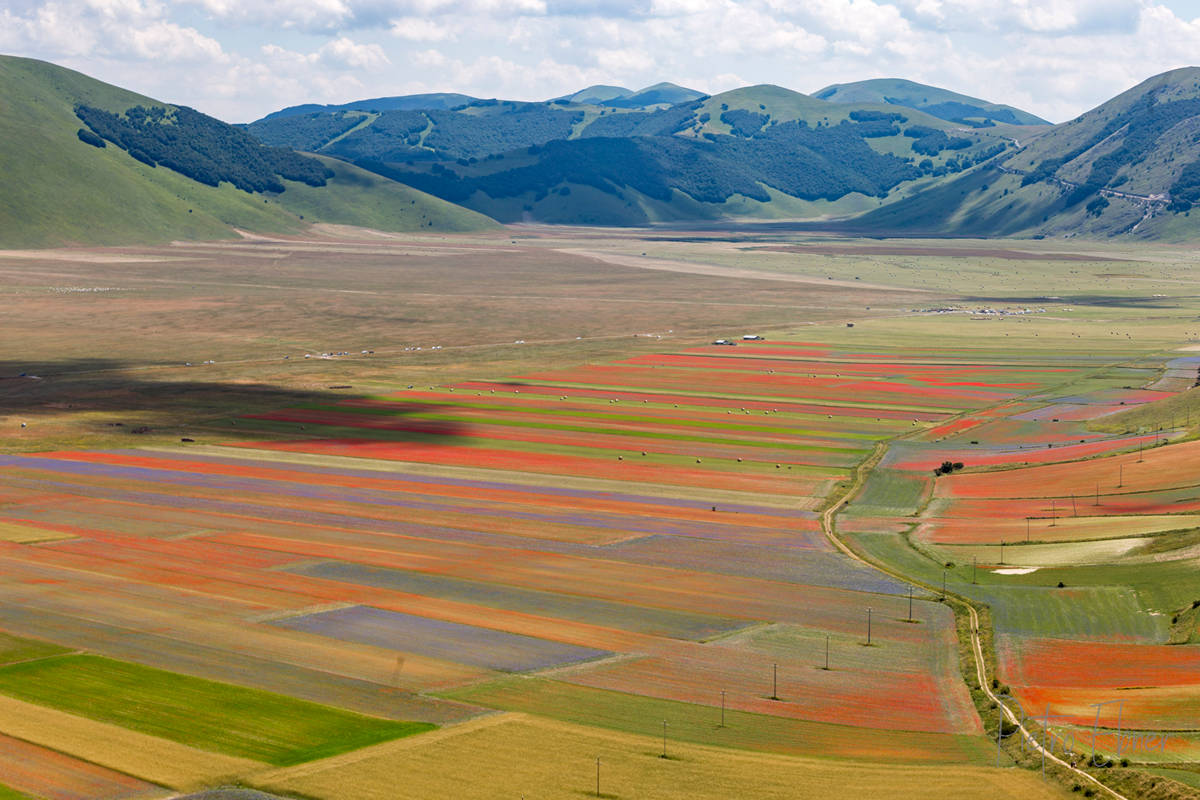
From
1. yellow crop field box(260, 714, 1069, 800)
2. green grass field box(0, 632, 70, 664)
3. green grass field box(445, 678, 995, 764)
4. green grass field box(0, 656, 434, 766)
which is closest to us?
yellow crop field box(260, 714, 1069, 800)

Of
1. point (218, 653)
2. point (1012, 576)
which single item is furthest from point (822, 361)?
point (218, 653)

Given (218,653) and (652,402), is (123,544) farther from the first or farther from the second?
(652,402)

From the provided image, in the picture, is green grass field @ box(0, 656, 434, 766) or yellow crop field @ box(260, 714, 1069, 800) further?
green grass field @ box(0, 656, 434, 766)

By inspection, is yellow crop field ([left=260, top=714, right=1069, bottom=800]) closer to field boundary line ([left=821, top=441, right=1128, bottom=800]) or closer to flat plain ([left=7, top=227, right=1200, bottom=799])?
flat plain ([left=7, top=227, right=1200, bottom=799])

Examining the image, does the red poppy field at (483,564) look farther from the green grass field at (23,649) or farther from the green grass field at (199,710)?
the green grass field at (199,710)

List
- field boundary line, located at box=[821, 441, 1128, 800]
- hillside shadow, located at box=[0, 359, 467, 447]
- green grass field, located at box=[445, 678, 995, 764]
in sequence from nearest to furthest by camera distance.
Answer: field boundary line, located at box=[821, 441, 1128, 800]
green grass field, located at box=[445, 678, 995, 764]
hillside shadow, located at box=[0, 359, 467, 447]

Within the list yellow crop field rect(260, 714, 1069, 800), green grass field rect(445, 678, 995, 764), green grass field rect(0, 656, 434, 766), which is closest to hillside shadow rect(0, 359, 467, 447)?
green grass field rect(0, 656, 434, 766)
